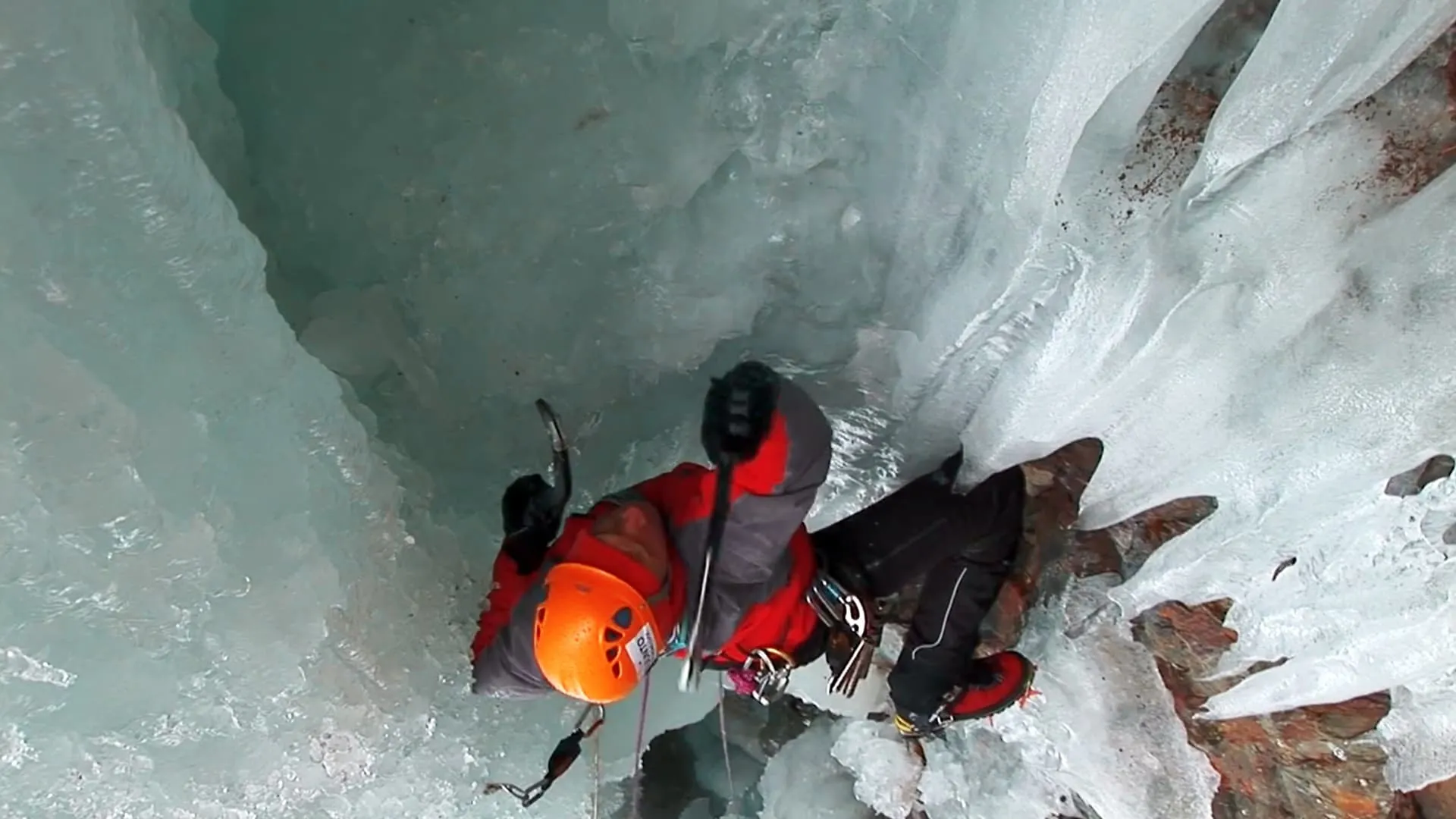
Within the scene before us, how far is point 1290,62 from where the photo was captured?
1.18m

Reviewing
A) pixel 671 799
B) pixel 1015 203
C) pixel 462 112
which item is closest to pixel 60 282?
pixel 462 112

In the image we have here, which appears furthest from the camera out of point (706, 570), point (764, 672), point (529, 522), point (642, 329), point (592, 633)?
point (764, 672)

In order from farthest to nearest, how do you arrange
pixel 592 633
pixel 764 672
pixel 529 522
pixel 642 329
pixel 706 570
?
pixel 764 672
pixel 642 329
pixel 529 522
pixel 706 570
pixel 592 633

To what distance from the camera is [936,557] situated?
7.40 feet

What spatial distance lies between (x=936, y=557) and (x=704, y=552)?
0.73m

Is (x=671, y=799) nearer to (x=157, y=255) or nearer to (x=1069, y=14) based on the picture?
(x=157, y=255)

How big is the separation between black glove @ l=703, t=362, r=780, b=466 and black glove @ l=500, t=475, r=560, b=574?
506mm

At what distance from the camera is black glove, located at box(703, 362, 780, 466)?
1.54m

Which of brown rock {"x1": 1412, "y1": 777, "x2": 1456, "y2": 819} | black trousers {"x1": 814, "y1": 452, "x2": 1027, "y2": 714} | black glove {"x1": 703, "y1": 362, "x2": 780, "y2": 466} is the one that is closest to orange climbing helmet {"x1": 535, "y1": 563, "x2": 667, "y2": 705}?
black glove {"x1": 703, "y1": 362, "x2": 780, "y2": 466}

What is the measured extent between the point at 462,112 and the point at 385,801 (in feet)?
4.59

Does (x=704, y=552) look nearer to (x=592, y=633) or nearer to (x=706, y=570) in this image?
(x=706, y=570)

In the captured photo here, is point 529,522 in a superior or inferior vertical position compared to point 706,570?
inferior

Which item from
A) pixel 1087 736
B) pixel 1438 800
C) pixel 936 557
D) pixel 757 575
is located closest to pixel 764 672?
pixel 936 557

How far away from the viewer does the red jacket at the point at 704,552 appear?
159cm
